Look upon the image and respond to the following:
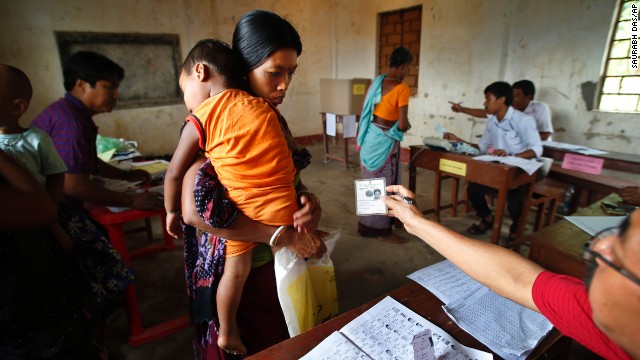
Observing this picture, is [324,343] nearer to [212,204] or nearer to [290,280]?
[290,280]

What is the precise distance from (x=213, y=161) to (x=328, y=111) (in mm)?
5025

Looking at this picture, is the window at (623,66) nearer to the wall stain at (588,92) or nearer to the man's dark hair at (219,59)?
the wall stain at (588,92)

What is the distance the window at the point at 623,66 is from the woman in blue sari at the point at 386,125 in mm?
2574

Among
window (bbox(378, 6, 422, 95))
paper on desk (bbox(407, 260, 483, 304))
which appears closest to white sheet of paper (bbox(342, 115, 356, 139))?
window (bbox(378, 6, 422, 95))

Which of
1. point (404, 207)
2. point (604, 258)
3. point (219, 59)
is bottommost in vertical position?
point (404, 207)

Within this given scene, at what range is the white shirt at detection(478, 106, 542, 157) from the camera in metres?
3.19

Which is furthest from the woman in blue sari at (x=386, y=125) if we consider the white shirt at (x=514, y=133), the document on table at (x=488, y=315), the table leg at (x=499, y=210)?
the document on table at (x=488, y=315)

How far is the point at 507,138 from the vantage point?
3346mm

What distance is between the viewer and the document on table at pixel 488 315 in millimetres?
915

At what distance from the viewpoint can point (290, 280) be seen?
106cm

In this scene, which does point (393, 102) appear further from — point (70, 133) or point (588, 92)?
point (588, 92)

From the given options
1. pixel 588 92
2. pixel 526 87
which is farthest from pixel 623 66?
pixel 526 87

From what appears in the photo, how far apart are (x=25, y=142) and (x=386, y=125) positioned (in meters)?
2.68

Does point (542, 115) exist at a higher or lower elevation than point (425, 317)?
higher
